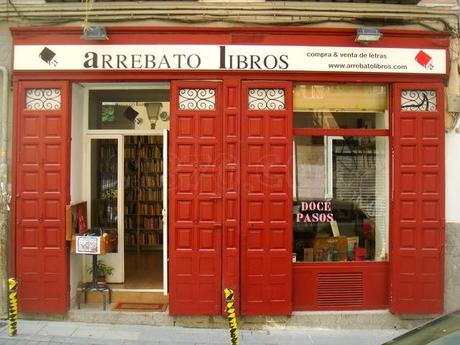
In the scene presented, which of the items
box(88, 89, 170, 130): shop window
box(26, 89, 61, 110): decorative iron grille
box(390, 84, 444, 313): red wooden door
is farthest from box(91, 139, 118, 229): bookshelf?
box(390, 84, 444, 313): red wooden door

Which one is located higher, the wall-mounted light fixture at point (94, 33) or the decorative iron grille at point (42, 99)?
the wall-mounted light fixture at point (94, 33)

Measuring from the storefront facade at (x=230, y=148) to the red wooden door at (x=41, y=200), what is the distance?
14mm

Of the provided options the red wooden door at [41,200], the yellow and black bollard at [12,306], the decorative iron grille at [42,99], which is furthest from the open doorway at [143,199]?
the yellow and black bollard at [12,306]

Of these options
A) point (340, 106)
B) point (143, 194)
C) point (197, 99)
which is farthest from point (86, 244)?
point (340, 106)

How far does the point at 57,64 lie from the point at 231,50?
238 cm

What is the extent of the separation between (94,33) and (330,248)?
14.6ft

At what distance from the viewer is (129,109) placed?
27.6 feet

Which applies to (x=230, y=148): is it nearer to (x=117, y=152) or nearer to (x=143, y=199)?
(x=117, y=152)

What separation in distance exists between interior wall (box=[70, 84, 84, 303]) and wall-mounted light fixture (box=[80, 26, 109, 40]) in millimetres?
817

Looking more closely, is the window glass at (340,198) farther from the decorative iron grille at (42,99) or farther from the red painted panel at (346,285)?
the decorative iron grille at (42,99)

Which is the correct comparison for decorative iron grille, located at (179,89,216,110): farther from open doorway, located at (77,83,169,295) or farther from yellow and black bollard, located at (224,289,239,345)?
yellow and black bollard, located at (224,289,239,345)

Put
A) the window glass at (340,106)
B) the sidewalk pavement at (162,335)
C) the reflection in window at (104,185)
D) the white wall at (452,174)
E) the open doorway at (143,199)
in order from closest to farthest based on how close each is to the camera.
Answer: the sidewalk pavement at (162,335)
the white wall at (452,174)
the window glass at (340,106)
the reflection in window at (104,185)
the open doorway at (143,199)

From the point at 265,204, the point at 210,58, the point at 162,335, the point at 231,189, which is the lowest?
the point at 162,335

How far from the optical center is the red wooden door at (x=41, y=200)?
736 cm
